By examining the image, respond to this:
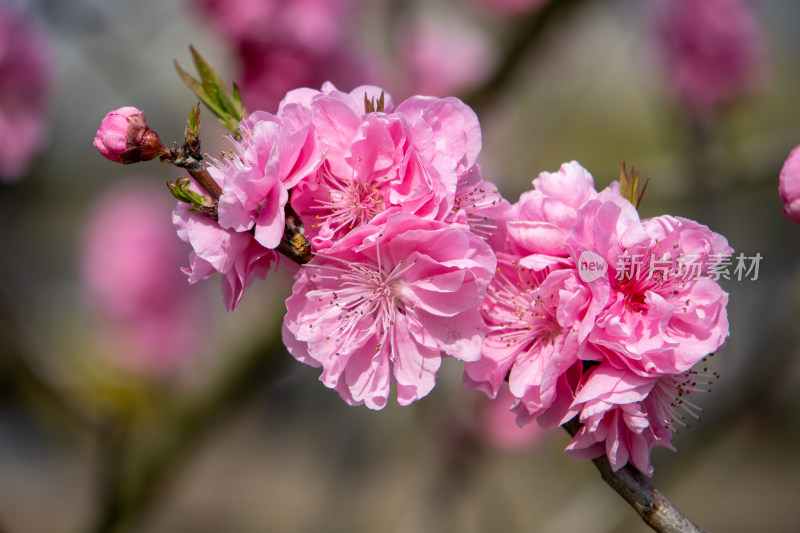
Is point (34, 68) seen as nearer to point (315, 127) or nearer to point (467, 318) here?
point (315, 127)

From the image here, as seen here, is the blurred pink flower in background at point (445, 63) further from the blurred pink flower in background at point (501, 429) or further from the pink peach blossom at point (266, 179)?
the pink peach blossom at point (266, 179)

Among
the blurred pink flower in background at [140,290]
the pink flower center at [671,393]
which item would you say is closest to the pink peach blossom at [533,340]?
the pink flower center at [671,393]

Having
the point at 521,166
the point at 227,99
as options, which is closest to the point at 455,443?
the point at 521,166

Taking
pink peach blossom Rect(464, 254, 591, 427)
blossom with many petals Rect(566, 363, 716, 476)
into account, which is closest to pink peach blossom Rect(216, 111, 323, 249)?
pink peach blossom Rect(464, 254, 591, 427)

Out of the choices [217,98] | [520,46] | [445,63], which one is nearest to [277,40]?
[520,46]

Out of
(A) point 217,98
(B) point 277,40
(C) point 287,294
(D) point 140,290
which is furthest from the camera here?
(D) point 140,290

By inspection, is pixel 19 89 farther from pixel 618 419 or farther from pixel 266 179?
pixel 618 419
